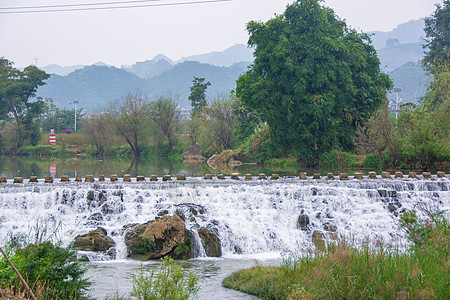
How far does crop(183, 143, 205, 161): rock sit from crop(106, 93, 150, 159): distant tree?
5779 millimetres

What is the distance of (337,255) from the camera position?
261 inches

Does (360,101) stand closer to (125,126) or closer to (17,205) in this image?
(17,205)

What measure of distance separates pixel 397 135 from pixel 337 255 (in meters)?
19.9

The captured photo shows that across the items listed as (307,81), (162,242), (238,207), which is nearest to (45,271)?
(162,242)

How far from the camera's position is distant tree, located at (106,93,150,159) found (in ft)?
153

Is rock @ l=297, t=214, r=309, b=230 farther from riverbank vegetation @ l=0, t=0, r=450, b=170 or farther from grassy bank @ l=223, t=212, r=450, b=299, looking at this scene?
riverbank vegetation @ l=0, t=0, r=450, b=170

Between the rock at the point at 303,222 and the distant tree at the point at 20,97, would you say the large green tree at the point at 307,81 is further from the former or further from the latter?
the distant tree at the point at 20,97

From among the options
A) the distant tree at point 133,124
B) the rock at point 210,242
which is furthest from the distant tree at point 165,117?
the rock at point 210,242

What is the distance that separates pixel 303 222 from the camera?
1363cm

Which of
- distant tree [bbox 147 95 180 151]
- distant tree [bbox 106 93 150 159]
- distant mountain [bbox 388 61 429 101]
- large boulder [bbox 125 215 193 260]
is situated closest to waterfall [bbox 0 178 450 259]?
large boulder [bbox 125 215 193 260]

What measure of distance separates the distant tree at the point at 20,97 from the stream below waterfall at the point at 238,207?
1598 inches

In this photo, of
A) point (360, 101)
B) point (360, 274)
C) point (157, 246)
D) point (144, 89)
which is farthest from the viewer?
point (144, 89)

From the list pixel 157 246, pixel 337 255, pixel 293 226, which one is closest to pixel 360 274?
pixel 337 255

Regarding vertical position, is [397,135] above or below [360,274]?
above
